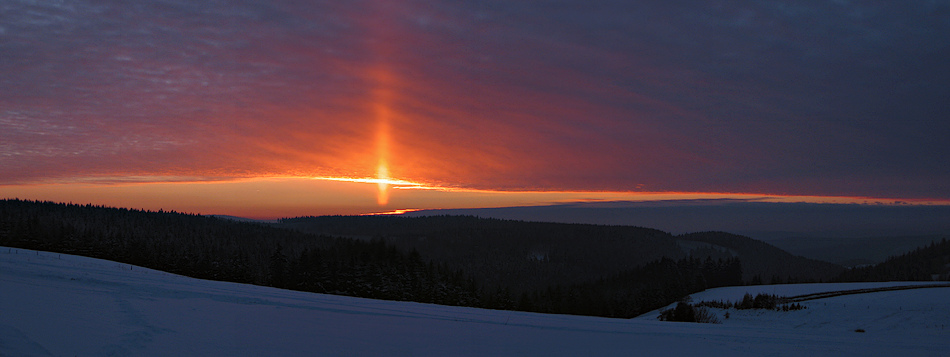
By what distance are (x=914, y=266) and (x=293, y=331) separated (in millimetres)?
107902

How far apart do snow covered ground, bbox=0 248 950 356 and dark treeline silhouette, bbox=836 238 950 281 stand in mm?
75313

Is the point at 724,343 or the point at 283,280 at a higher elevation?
the point at 724,343

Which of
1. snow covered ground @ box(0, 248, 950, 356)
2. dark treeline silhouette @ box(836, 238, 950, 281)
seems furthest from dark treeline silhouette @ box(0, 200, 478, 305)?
dark treeline silhouette @ box(836, 238, 950, 281)

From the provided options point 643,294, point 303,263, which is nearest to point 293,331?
point 303,263

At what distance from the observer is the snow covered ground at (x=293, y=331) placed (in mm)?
9430

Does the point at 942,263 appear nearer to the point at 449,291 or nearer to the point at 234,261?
the point at 449,291

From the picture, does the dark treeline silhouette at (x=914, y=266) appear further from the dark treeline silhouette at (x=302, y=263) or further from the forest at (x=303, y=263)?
the dark treeline silhouette at (x=302, y=263)

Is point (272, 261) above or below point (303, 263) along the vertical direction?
below

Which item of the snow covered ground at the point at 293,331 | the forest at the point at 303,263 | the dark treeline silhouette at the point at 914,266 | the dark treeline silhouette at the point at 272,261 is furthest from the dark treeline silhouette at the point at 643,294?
the snow covered ground at the point at 293,331

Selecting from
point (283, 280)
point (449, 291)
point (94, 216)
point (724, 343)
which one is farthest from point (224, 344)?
point (94, 216)

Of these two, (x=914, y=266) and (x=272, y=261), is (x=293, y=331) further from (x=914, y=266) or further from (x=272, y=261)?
(x=914, y=266)

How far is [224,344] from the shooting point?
32.4 feet

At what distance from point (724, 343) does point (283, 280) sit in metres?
55.4

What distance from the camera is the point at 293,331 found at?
1173 cm
